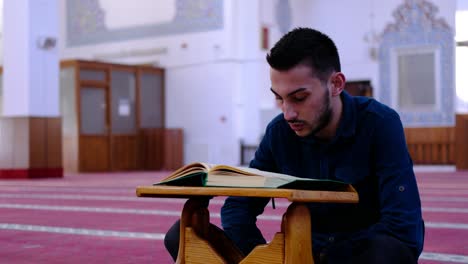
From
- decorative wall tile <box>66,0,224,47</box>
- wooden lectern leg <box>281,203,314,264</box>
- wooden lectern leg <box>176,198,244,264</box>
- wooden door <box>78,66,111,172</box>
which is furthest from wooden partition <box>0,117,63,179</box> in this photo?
wooden lectern leg <box>281,203,314,264</box>

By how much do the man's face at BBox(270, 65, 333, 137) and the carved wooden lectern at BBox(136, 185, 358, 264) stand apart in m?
0.22

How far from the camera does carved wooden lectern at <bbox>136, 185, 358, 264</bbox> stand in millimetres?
1634

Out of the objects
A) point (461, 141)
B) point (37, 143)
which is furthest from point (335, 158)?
point (461, 141)

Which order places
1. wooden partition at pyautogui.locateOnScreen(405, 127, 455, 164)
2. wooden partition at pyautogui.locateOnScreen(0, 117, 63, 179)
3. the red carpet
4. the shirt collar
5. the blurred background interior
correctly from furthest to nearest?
1. the blurred background interior
2. wooden partition at pyautogui.locateOnScreen(405, 127, 455, 164)
3. wooden partition at pyautogui.locateOnScreen(0, 117, 63, 179)
4. the red carpet
5. the shirt collar

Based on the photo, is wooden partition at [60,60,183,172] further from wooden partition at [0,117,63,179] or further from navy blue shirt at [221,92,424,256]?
navy blue shirt at [221,92,424,256]

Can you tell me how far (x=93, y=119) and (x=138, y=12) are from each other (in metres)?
2.59

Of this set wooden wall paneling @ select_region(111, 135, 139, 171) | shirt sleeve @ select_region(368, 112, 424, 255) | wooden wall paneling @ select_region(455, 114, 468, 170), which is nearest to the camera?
shirt sleeve @ select_region(368, 112, 424, 255)

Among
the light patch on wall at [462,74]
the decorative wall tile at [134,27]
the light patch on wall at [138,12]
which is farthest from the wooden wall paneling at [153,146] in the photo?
the light patch on wall at [462,74]

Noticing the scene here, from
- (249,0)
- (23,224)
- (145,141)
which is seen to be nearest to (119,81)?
(145,141)

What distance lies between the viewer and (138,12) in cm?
1586

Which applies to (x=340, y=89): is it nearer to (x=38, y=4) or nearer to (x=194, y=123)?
(x=38, y=4)

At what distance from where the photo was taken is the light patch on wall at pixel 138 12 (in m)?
15.5

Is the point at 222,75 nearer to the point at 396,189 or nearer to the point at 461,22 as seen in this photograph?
the point at 461,22

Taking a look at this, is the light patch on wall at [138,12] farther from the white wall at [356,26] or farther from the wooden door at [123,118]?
the white wall at [356,26]
